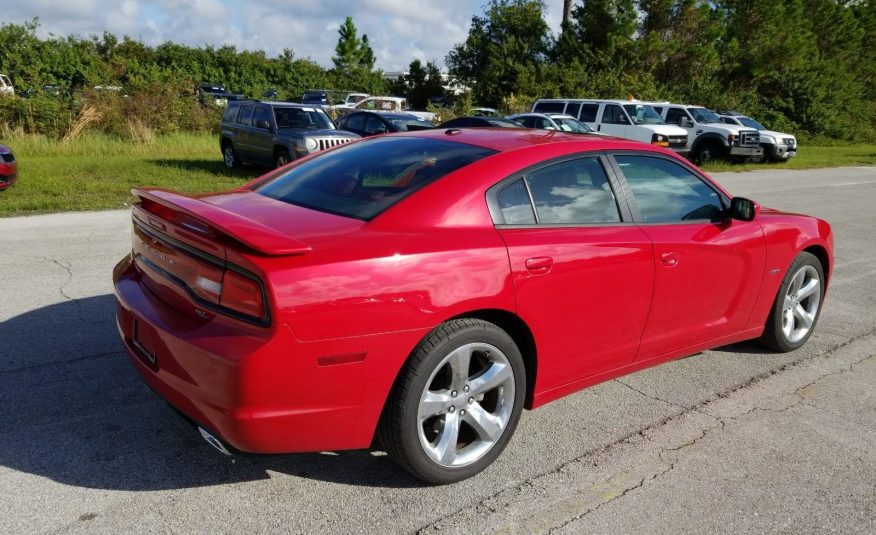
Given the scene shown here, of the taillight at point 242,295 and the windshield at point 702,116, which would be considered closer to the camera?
the taillight at point 242,295

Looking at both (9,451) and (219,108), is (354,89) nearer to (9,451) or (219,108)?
(219,108)

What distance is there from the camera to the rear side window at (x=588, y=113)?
23203 mm

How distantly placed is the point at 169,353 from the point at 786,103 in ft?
144

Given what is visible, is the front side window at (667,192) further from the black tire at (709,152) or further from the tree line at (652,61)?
the tree line at (652,61)

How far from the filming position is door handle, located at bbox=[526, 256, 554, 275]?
3188 millimetres

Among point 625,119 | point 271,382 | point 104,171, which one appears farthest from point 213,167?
point 271,382

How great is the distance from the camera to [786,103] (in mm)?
40219

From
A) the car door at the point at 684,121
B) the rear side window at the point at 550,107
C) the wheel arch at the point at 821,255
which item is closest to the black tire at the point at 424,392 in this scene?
the wheel arch at the point at 821,255

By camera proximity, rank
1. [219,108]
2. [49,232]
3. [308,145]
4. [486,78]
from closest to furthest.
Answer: [49,232] → [308,145] → [219,108] → [486,78]

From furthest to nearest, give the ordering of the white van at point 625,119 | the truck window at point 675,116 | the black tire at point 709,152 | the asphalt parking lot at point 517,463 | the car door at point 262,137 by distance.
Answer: the truck window at point 675,116, the black tire at point 709,152, the white van at point 625,119, the car door at point 262,137, the asphalt parking lot at point 517,463

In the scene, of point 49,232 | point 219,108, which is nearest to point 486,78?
point 219,108

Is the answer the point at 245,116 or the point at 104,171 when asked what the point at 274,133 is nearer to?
the point at 245,116

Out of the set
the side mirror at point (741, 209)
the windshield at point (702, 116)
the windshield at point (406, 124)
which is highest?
the side mirror at point (741, 209)

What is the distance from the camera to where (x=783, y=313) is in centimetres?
486
